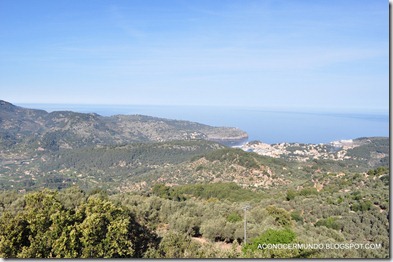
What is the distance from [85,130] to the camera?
128 metres

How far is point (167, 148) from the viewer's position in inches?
3317

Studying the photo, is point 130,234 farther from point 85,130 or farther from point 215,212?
point 85,130

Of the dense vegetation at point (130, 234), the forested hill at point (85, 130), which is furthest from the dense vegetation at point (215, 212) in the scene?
the forested hill at point (85, 130)

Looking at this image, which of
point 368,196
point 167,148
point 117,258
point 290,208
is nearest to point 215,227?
point 117,258

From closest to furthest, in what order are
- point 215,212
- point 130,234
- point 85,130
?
point 130,234, point 215,212, point 85,130

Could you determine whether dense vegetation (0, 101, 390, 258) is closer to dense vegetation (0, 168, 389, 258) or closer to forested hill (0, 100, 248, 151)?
dense vegetation (0, 168, 389, 258)

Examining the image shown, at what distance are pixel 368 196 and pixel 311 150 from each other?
5923 centimetres

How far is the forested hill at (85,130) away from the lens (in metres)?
119

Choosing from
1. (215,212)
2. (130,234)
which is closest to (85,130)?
(215,212)

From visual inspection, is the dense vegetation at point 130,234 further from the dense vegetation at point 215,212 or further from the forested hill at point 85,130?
the forested hill at point 85,130

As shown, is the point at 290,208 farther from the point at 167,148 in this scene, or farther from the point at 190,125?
the point at 190,125

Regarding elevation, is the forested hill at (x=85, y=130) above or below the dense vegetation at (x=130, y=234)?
below

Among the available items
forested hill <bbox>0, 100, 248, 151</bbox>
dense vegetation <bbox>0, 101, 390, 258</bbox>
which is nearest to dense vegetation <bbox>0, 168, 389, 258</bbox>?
dense vegetation <bbox>0, 101, 390, 258</bbox>

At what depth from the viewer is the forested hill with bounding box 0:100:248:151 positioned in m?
119
